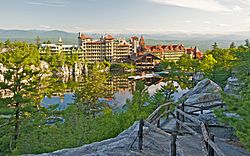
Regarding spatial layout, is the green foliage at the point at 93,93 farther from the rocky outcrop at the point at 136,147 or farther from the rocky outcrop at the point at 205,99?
the rocky outcrop at the point at 136,147

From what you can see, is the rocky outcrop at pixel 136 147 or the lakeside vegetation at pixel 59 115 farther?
the lakeside vegetation at pixel 59 115

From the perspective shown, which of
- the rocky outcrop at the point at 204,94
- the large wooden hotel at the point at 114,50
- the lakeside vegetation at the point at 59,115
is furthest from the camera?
the large wooden hotel at the point at 114,50

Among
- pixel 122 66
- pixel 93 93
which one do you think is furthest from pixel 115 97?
pixel 122 66

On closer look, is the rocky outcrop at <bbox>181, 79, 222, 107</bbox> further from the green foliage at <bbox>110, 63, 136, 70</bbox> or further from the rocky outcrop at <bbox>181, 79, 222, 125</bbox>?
the green foliage at <bbox>110, 63, 136, 70</bbox>

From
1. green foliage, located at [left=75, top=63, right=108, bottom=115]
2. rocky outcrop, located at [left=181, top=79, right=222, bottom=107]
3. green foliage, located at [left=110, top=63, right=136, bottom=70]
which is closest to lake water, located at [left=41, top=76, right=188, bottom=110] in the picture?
green foliage, located at [left=75, top=63, right=108, bottom=115]

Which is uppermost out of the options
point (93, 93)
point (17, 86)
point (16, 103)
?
point (17, 86)

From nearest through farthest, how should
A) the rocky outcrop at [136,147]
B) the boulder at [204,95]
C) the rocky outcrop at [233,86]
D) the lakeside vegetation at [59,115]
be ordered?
1. the rocky outcrop at [136,147]
2. the lakeside vegetation at [59,115]
3. the rocky outcrop at [233,86]
4. the boulder at [204,95]

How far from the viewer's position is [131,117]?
1358 cm

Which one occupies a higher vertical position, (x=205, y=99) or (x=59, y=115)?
(x=205, y=99)

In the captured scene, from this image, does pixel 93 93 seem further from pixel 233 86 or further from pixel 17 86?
pixel 233 86

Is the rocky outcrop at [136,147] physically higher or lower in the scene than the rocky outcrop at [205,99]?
higher

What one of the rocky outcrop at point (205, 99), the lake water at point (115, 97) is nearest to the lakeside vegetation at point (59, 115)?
the rocky outcrop at point (205, 99)

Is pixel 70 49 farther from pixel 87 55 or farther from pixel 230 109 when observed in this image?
pixel 230 109

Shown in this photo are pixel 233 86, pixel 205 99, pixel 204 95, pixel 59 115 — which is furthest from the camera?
pixel 59 115
